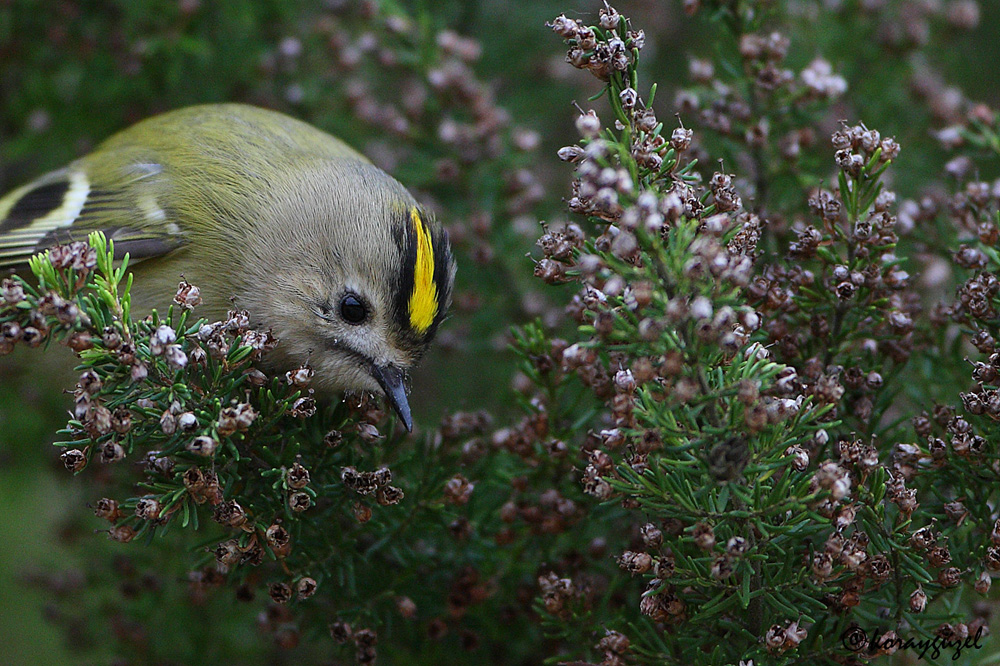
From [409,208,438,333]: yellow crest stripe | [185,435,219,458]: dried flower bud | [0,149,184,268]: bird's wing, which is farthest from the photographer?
[0,149,184,268]: bird's wing

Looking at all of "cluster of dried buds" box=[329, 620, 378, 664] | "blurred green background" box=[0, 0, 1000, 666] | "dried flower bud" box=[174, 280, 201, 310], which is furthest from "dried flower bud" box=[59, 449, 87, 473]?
"blurred green background" box=[0, 0, 1000, 666]

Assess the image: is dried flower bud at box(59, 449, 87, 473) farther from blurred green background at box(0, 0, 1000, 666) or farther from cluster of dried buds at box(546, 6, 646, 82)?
blurred green background at box(0, 0, 1000, 666)

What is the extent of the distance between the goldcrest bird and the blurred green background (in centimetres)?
22

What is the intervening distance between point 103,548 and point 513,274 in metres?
1.30

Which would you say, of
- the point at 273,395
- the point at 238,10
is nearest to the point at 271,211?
the point at 238,10

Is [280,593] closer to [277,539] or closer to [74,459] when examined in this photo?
[277,539]

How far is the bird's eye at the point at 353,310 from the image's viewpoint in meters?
2.11

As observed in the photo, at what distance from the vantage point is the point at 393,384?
6.55 feet

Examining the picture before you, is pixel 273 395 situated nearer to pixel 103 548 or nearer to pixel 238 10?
pixel 103 548

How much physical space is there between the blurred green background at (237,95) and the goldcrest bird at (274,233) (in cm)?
22

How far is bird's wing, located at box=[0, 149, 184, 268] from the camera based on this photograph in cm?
221

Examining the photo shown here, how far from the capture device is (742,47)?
1.84m

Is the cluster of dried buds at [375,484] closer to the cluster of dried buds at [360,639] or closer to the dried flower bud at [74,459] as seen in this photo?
the cluster of dried buds at [360,639]

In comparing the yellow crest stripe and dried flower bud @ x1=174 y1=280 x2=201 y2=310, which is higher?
dried flower bud @ x1=174 y1=280 x2=201 y2=310
